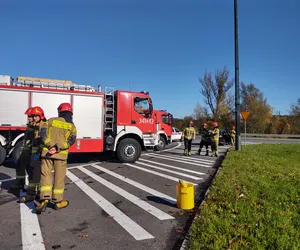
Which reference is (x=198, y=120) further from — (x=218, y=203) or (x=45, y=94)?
(x=218, y=203)

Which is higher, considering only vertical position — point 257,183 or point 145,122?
point 145,122

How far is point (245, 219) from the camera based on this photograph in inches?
145

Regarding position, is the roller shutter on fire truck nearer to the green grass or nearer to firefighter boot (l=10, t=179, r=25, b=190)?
firefighter boot (l=10, t=179, r=25, b=190)

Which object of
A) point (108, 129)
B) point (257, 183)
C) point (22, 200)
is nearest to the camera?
point (22, 200)

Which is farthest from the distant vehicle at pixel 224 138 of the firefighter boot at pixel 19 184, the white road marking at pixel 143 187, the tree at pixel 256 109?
the tree at pixel 256 109

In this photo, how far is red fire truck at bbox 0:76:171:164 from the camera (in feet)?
27.0

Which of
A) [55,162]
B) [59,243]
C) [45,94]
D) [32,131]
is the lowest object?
[59,243]

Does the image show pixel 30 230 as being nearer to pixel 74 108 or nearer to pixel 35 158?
pixel 35 158

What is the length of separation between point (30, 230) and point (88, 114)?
5.94 metres

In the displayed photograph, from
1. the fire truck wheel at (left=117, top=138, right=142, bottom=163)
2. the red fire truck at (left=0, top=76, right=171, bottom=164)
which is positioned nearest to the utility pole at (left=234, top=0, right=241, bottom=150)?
the red fire truck at (left=0, top=76, right=171, bottom=164)

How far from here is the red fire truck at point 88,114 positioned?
824cm

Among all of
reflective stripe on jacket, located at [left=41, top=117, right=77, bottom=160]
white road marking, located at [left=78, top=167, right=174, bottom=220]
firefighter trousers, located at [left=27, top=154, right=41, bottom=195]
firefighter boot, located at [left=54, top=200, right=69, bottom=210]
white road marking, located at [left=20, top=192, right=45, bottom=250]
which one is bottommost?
white road marking, located at [left=20, top=192, right=45, bottom=250]

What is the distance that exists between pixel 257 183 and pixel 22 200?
5.06m

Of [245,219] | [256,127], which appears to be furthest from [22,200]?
[256,127]
